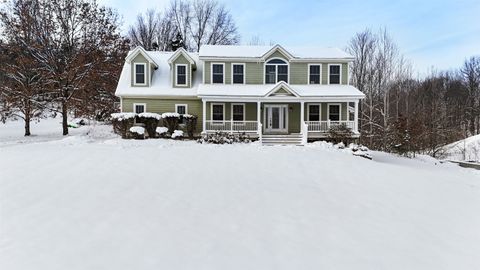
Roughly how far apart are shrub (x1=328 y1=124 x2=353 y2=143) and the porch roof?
84.1 inches

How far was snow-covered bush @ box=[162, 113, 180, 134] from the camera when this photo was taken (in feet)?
64.3

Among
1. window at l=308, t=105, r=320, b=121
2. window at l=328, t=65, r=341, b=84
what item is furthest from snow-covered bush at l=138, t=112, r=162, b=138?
window at l=328, t=65, r=341, b=84

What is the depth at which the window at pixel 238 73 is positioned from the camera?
22.0 metres

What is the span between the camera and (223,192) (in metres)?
7.62

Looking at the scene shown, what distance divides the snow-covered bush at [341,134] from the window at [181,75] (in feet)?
32.1

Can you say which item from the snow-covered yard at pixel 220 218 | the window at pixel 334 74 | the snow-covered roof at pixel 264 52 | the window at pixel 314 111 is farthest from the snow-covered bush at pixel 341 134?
the snow-covered yard at pixel 220 218

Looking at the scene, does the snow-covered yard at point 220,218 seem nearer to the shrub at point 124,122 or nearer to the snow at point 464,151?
the shrub at point 124,122

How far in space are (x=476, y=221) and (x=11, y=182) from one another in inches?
405

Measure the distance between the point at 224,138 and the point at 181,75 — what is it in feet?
21.5

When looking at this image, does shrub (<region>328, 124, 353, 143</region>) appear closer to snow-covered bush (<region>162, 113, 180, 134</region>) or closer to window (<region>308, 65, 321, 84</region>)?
window (<region>308, 65, 321, 84</region>)

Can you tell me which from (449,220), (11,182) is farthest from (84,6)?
(449,220)

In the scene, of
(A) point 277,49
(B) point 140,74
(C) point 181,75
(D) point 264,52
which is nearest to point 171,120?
(C) point 181,75

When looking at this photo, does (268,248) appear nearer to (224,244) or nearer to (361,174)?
(224,244)

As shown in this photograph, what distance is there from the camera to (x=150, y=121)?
1930 centimetres
